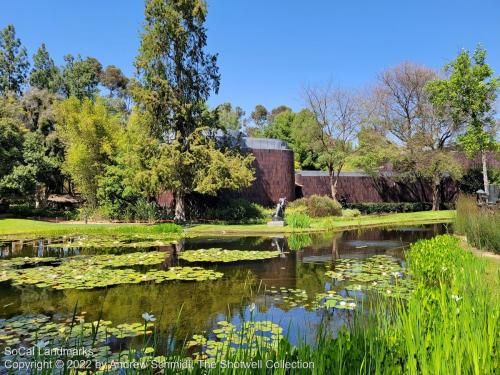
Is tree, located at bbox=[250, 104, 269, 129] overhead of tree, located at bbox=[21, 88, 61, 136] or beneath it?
overhead

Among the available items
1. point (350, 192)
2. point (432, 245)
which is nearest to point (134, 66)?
point (432, 245)

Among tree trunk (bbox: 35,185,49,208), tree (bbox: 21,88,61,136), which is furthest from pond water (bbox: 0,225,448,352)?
tree (bbox: 21,88,61,136)

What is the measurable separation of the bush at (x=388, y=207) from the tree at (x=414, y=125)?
153 centimetres

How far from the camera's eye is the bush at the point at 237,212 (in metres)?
19.1

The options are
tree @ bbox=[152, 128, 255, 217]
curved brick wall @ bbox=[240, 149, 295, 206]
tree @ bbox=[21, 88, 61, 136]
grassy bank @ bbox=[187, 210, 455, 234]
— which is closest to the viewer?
grassy bank @ bbox=[187, 210, 455, 234]

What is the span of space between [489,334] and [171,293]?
455cm

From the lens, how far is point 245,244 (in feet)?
37.5

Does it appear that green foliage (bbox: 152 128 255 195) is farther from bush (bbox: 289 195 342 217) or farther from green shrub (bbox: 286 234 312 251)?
green shrub (bbox: 286 234 312 251)

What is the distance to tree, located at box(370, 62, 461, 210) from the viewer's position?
23312mm

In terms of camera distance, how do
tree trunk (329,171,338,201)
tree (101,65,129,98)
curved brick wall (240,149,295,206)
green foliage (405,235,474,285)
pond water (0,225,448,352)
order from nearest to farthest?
pond water (0,225,448,352), green foliage (405,235,474,285), curved brick wall (240,149,295,206), tree trunk (329,171,338,201), tree (101,65,129,98)

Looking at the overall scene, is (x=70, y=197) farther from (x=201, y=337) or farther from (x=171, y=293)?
(x=201, y=337)

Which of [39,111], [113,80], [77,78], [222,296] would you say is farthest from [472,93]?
[113,80]

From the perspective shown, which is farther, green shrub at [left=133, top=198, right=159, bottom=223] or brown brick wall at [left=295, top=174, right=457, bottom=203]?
brown brick wall at [left=295, top=174, right=457, bottom=203]

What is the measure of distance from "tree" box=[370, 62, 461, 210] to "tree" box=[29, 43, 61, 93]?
31524 mm
